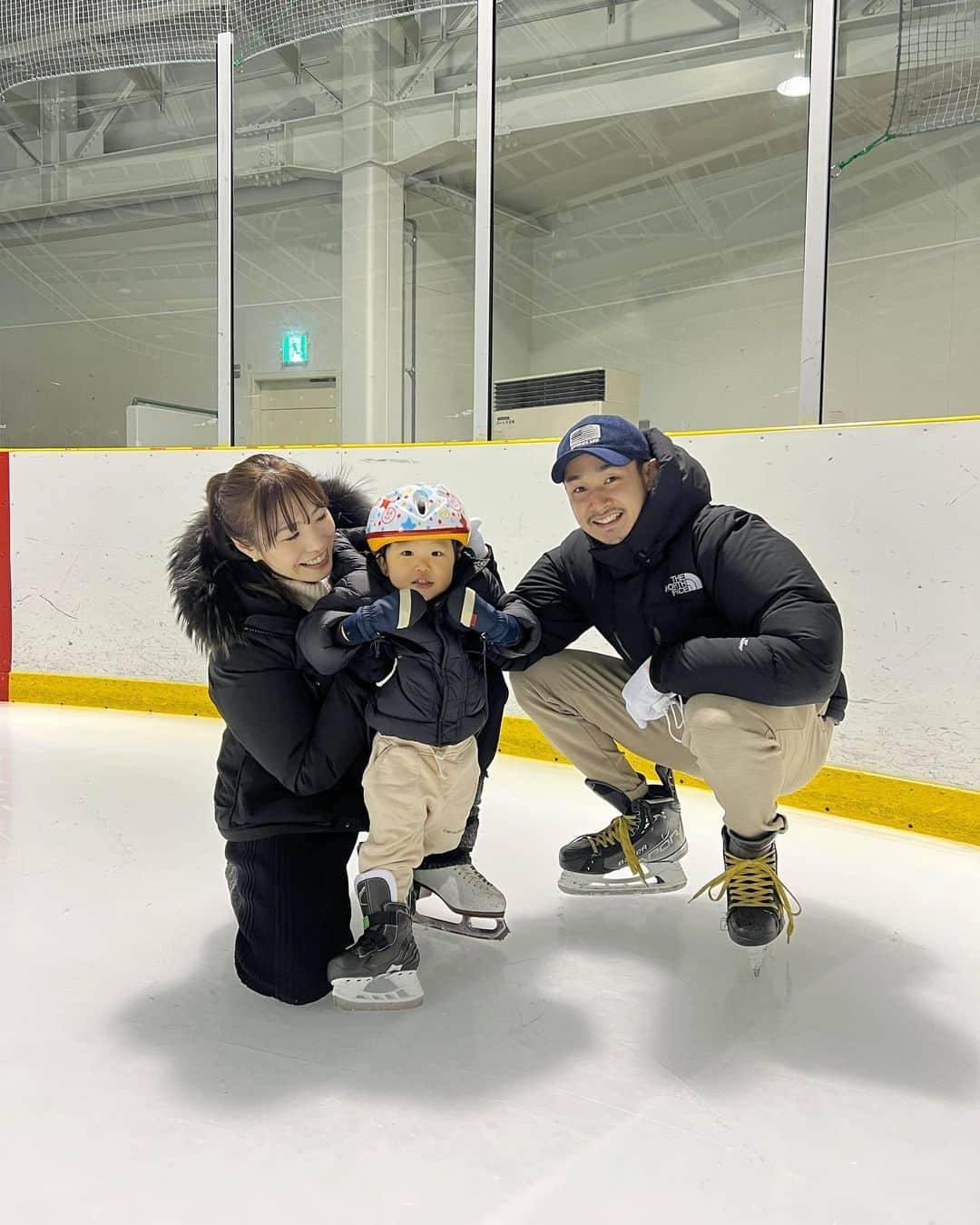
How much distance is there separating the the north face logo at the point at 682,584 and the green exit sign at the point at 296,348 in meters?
3.70

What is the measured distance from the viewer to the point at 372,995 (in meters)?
1.50

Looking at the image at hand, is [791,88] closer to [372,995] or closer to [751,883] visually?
[751,883]

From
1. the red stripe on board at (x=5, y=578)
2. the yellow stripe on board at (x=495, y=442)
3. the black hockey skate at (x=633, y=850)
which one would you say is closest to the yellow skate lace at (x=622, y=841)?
the black hockey skate at (x=633, y=850)

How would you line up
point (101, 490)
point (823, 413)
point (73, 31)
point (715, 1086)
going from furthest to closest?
1. point (73, 31)
2. point (101, 490)
3. point (823, 413)
4. point (715, 1086)

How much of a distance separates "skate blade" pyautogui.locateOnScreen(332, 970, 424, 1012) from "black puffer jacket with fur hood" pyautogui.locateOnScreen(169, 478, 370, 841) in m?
0.25

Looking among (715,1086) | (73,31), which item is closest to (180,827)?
(715,1086)

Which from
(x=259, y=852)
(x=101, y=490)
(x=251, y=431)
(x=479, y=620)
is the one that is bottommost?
(x=259, y=852)

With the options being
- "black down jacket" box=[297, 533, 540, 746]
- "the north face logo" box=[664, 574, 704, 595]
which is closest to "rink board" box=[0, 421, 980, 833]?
"the north face logo" box=[664, 574, 704, 595]

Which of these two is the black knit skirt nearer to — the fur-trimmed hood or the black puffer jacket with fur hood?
the black puffer jacket with fur hood

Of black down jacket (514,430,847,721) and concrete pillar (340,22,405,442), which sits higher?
concrete pillar (340,22,405,442)

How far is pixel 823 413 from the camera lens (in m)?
2.92

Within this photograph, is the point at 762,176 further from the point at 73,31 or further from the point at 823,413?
the point at 73,31

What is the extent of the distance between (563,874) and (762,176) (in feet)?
14.9

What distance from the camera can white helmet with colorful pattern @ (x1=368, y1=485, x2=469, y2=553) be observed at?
1.53 metres
